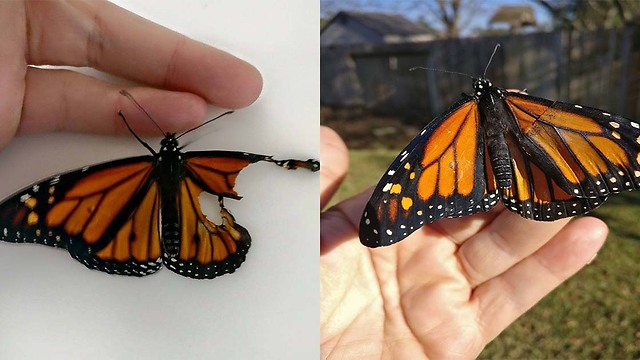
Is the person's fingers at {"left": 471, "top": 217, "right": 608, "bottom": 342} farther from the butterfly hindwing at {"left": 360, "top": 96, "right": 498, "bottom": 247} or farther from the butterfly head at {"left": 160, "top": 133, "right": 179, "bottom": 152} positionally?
the butterfly head at {"left": 160, "top": 133, "right": 179, "bottom": 152}

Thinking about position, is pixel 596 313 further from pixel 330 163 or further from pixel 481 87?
pixel 481 87

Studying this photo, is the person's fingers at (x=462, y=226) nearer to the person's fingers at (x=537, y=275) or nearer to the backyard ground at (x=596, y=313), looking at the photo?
the person's fingers at (x=537, y=275)

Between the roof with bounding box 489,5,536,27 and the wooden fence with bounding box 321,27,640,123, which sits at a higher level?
the roof with bounding box 489,5,536,27

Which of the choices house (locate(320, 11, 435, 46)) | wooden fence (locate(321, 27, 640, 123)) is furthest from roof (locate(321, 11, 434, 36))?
wooden fence (locate(321, 27, 640, 123))

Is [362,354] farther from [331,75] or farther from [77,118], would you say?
[331,75]

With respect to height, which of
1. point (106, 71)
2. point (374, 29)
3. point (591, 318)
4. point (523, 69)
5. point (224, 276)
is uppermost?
point (374, 29)

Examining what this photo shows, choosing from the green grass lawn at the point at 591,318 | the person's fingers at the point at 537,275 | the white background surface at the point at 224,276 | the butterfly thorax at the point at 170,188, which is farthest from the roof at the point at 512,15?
the butterfly thorax at the point at 170,188

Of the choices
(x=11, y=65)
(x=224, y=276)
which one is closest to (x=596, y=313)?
(x=224, y=276)
